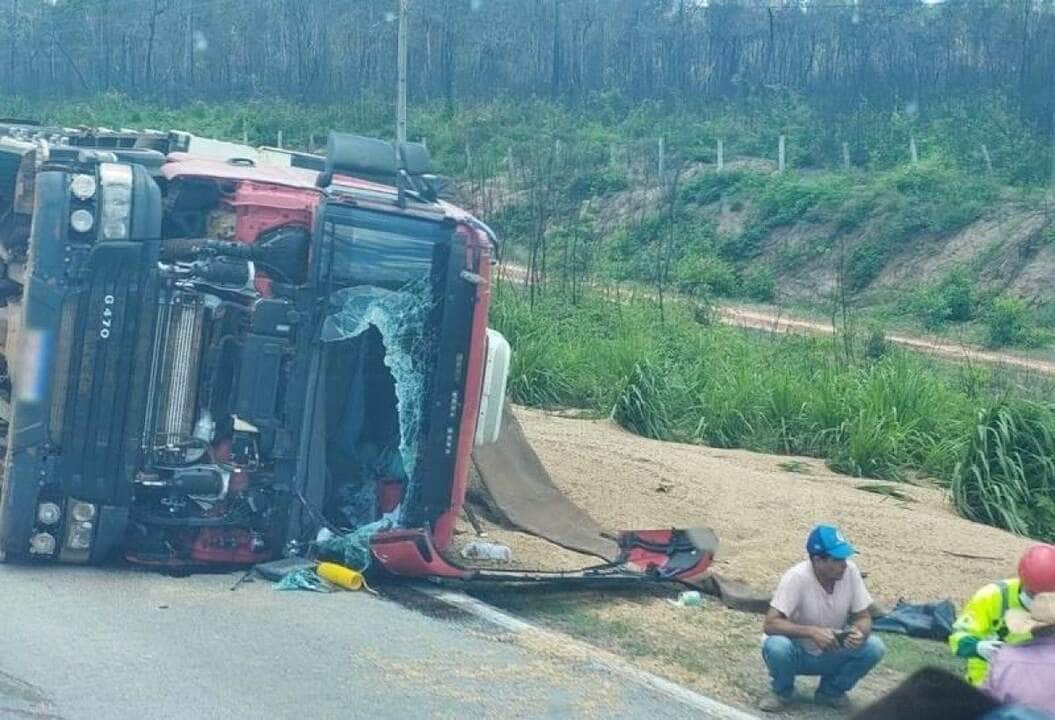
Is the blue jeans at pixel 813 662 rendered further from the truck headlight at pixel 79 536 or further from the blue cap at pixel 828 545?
the truck headlight at pixel 79 536

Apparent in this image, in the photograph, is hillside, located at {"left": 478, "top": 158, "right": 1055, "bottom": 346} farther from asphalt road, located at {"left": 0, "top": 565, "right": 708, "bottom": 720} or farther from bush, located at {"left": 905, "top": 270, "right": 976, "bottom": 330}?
asphalt road, located at {"left": 0, "top": 565, "right": 708, "bottom": 720}

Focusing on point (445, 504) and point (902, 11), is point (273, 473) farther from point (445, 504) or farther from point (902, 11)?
point (902, 11)

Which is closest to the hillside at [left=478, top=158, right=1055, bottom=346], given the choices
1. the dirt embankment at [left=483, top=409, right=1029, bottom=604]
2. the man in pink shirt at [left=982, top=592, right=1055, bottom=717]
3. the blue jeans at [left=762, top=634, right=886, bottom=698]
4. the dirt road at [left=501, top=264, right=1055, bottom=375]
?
the dirt road at [left=501, top=264, right=1055, bottom=375]

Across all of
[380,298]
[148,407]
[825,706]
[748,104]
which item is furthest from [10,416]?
[748,104]

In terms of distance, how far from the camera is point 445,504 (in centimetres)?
827

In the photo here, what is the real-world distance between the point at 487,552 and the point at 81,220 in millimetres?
2896

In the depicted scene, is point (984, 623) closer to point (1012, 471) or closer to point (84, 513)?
point (84, 513)

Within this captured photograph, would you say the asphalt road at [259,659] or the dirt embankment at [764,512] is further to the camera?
the dirt embankment at [764,512]

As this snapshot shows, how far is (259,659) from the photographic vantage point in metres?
6.48

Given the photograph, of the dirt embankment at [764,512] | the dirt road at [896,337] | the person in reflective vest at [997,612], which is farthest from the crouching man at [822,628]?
the dirt road at [896,337]

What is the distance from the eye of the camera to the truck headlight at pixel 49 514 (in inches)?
297

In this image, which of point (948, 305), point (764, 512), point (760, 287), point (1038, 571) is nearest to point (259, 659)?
point (1038, 571)

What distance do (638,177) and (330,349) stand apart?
33.4 metres

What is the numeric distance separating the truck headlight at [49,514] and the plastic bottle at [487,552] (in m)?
2.30
